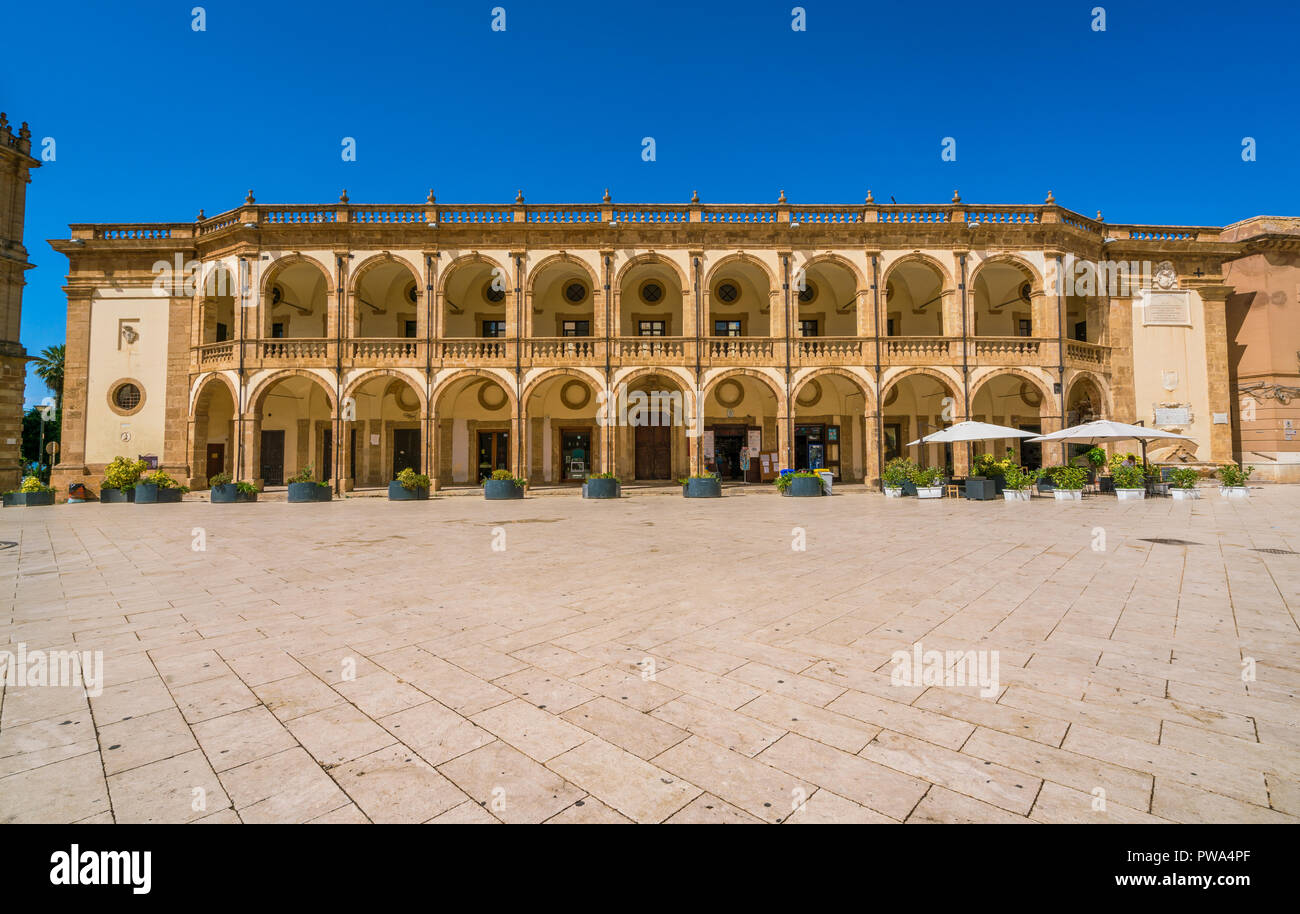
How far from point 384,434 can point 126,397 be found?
32.9 feet

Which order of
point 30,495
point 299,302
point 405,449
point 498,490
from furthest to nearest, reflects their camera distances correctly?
point 405,449 → point 299,302 → point 498,490 → point 30,495

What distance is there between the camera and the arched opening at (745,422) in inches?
1002

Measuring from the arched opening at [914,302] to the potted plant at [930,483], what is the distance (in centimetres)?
879

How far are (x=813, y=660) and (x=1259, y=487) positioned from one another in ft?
97.7

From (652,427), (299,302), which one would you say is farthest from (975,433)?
(299,302)

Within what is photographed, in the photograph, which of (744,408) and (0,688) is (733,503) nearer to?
(744,408)

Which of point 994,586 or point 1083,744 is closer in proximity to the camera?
point 1083,744

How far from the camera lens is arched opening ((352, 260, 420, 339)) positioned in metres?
24.2

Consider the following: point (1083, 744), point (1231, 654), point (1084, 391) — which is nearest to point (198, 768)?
point (1083, 744)

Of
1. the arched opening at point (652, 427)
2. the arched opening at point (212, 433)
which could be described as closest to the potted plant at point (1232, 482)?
the arched opening at point (652, 427)

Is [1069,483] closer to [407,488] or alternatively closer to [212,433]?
[407,488]

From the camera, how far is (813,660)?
371 centimetres

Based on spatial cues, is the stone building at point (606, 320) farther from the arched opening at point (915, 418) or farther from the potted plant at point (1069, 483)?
the potted plant at point (1069, 483)

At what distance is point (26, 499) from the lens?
61.3 feet
